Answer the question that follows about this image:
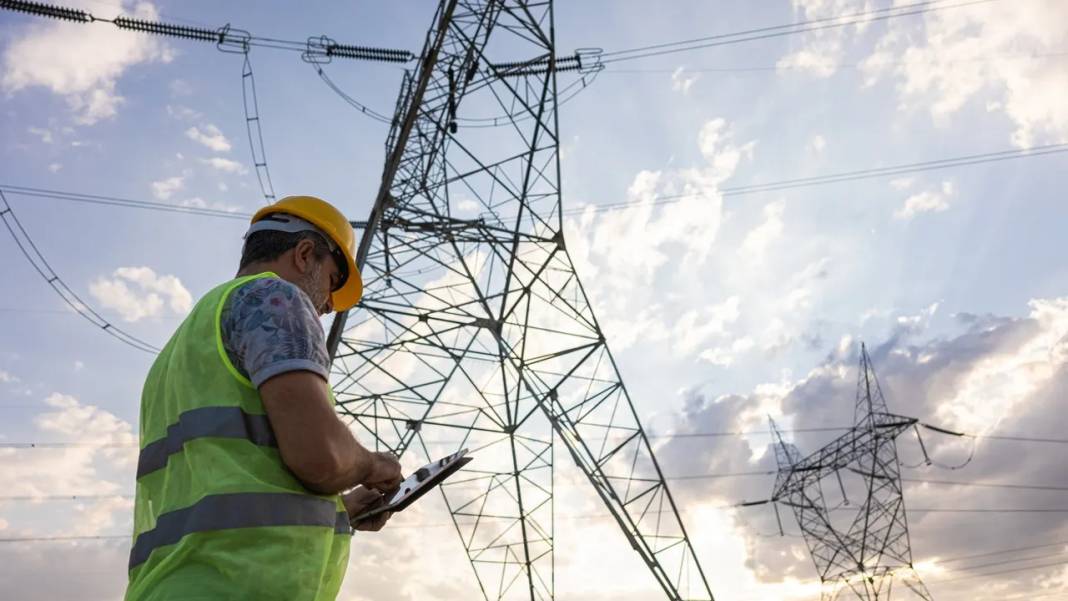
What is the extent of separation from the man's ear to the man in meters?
0.27

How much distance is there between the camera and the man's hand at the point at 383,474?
1587 mm

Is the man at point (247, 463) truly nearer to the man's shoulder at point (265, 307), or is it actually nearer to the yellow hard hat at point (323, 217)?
the man's shoulder at point (265, 307)

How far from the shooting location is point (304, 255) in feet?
6.12

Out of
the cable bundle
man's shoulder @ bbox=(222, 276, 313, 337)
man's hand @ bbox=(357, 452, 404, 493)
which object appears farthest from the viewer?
the cable bundle

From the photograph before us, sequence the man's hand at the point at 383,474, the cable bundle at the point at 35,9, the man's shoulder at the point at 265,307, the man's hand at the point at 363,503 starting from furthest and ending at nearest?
the cable bundle at the point at 35,9
the man's hand at the point at 363,503
the man's hand at the point at 383,474
the man's shoulder at the point at 265,307

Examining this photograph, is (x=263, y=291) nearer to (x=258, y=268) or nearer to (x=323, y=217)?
(x=258, y=268)

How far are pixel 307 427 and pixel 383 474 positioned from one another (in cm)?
31

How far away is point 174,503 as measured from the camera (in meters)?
1.45

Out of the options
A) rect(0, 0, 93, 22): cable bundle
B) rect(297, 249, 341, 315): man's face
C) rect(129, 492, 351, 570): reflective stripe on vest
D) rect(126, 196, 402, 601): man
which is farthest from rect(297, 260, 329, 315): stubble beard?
rect(0, 0, 93, 22): cable bundle

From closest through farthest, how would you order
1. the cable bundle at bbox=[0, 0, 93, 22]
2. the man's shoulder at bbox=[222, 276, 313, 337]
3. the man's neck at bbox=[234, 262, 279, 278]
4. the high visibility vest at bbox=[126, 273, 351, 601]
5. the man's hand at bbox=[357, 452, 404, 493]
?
the high visibility vest at bbox=[126, 273, 351, 601] → the man's shoulder at bbox=[222, 276, 313, 337] → the man's hand at bbox=[357, 452, 404, 493] → the man's neck at bbox=[234, 262, 279, 278] → the cable bundle at bbox=[0, 0, 93, 22]

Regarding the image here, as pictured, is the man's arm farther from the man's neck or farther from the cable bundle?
the cable bundle

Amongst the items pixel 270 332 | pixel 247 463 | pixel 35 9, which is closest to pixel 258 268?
pixel 270 332

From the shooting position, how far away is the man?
1.35m

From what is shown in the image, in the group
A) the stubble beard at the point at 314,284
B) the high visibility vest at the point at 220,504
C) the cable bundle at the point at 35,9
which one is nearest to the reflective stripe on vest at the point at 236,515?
the high visibility vest at the point at 220,504
